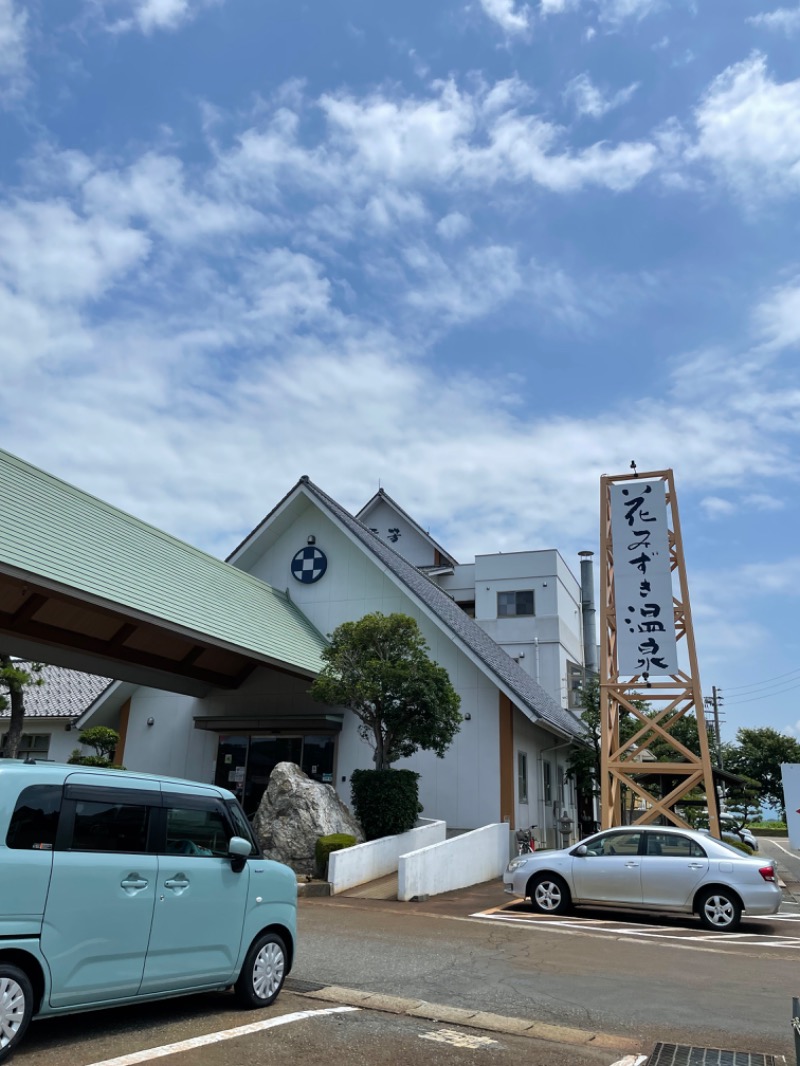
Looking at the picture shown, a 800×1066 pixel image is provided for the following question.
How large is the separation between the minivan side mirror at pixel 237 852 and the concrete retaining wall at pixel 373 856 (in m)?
8.30

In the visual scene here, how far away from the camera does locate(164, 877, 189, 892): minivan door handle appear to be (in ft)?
19.2

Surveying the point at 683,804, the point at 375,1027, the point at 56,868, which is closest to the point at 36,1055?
the point at 56,868

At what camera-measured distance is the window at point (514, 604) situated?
35125mm

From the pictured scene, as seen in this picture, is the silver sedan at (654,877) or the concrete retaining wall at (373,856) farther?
the concrete retaining wall at (373,856)

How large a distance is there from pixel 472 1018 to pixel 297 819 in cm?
947

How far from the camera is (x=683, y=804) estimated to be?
93.8ft

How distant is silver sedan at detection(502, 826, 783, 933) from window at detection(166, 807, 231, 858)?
750cm

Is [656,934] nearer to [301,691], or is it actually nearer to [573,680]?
[301,691]

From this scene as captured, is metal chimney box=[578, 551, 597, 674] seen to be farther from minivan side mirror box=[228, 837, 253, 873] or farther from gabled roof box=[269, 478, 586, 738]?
minivan side mirror box=[228, 837, 253, 873]

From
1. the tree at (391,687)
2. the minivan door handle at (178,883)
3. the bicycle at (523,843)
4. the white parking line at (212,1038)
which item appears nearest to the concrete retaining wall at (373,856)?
the tree at (391,687)

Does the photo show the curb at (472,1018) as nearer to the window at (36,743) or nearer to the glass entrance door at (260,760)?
the glass entrance door at (260,760)

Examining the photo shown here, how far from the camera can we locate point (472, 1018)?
21.4 feet

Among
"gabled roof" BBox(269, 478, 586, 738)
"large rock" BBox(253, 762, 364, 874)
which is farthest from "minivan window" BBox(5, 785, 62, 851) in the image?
"gabled roof" BBox(269, 478, 586, 738)

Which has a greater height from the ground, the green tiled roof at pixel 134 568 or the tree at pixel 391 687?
the green tiled roof at pixel 134 568
